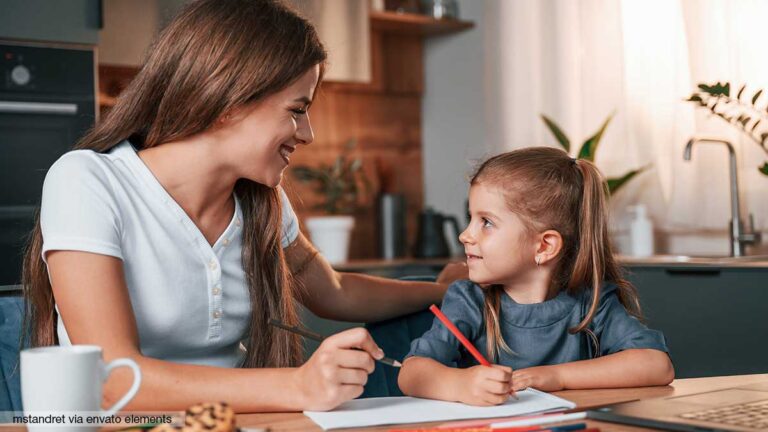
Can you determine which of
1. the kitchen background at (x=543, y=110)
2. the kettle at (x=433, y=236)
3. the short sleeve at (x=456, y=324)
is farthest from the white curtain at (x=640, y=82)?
the short sleeve at (x=456, y=324)

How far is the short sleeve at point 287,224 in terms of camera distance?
1.75 metres

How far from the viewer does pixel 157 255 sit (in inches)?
58.0

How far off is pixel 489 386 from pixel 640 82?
2.51 metres

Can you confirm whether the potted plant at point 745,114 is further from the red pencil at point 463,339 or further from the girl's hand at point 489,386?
the girl's hand at point 489,386

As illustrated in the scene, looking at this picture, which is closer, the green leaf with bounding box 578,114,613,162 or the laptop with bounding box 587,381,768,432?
the laptop with bounding box 587,381,768,432

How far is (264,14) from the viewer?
4.90 ft

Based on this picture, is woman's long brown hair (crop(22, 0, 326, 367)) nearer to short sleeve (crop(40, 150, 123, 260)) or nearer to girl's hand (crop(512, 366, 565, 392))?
short sleeve (crop(40, 150, 123, 260))

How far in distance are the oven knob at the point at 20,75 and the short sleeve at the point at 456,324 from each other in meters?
1.86

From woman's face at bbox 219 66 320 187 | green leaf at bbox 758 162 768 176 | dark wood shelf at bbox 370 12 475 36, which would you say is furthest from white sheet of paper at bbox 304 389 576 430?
dark wood shelf at bbox 370 12 475 36

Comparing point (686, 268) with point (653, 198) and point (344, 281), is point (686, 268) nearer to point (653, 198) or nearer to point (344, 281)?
point (653, 198)

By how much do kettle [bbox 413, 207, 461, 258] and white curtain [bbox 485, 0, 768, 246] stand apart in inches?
14.8

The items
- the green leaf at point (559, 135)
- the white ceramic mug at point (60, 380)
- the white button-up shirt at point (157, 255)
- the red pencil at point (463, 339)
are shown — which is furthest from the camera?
the green leaf at point (559, 135)

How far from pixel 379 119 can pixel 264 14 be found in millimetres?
2773

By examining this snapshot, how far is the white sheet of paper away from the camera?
1080 mm
